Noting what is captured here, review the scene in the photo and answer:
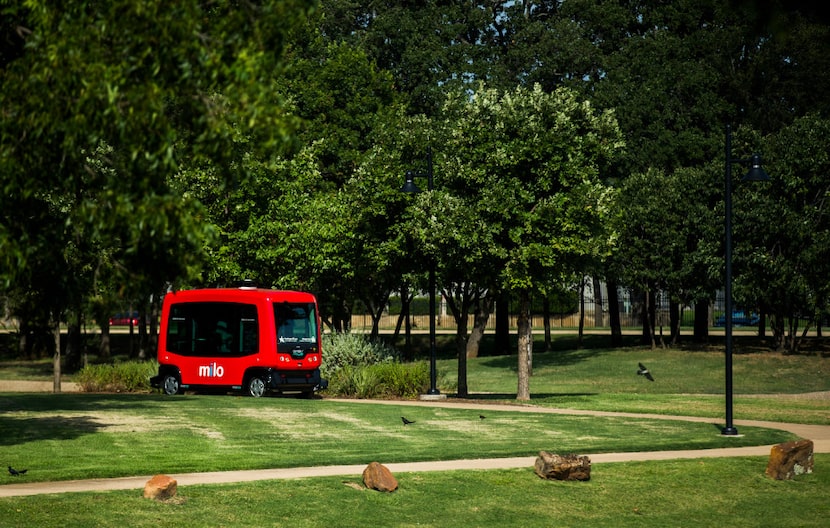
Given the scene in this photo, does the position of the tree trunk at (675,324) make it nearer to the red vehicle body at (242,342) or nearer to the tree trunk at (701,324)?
the tree trunk at (701,324)

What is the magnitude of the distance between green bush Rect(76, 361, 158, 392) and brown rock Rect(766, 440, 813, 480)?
804 inches

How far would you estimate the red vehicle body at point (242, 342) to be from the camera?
30.6 m

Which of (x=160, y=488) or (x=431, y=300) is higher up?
(x=431, y=300)

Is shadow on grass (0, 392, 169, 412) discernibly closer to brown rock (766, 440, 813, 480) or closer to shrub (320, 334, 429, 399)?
shrub (320, 334, 429, 399)

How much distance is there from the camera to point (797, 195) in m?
45.3

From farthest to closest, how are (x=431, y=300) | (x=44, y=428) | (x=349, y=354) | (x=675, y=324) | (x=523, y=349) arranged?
(x=675, y=324)
(x=349, y=354)
(x=523, y=349)
(x=431, y=300)
(x=44, y=428)

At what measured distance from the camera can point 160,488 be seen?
1488 centimetres

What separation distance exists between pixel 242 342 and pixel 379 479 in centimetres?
1522

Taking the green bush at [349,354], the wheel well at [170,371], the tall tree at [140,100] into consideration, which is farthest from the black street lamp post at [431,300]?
the tall tree at [140,100]

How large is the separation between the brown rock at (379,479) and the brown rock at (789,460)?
21.7 feet

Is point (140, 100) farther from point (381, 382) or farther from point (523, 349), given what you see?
point (523, 349)

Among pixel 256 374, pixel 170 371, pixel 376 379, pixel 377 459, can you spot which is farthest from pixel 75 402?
pixel 377 459

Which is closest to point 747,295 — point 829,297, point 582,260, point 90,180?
point 829,297

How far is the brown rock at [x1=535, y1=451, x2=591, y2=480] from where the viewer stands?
57.5 feet
